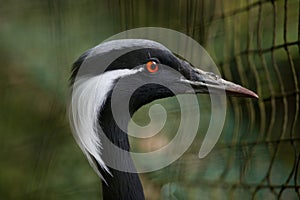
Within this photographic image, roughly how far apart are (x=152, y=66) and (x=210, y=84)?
11 centimetres

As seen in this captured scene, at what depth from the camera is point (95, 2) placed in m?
1.47

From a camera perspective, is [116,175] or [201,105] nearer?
[116,175]

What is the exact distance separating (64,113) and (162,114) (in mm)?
297

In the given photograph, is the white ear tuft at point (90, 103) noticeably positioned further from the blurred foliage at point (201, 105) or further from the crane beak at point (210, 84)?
the blurred foliage at point (201, 105)

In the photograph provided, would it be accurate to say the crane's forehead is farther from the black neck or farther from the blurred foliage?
the blurred foliage

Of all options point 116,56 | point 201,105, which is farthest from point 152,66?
point 201,105

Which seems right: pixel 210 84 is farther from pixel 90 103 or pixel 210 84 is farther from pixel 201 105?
pixel 201 105

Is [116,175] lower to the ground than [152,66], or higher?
lower

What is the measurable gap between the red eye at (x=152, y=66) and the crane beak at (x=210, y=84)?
0.06 m

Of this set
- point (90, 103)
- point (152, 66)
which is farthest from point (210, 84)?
point (90, 103)

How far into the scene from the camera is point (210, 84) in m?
1.12

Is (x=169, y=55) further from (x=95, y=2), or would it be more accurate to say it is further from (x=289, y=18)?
(x=289, y=18)

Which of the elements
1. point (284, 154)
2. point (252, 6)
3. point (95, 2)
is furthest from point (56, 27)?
point (284, 154)

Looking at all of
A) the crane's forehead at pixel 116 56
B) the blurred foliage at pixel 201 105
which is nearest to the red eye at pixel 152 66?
the crane's forehead at pixel 116 56
